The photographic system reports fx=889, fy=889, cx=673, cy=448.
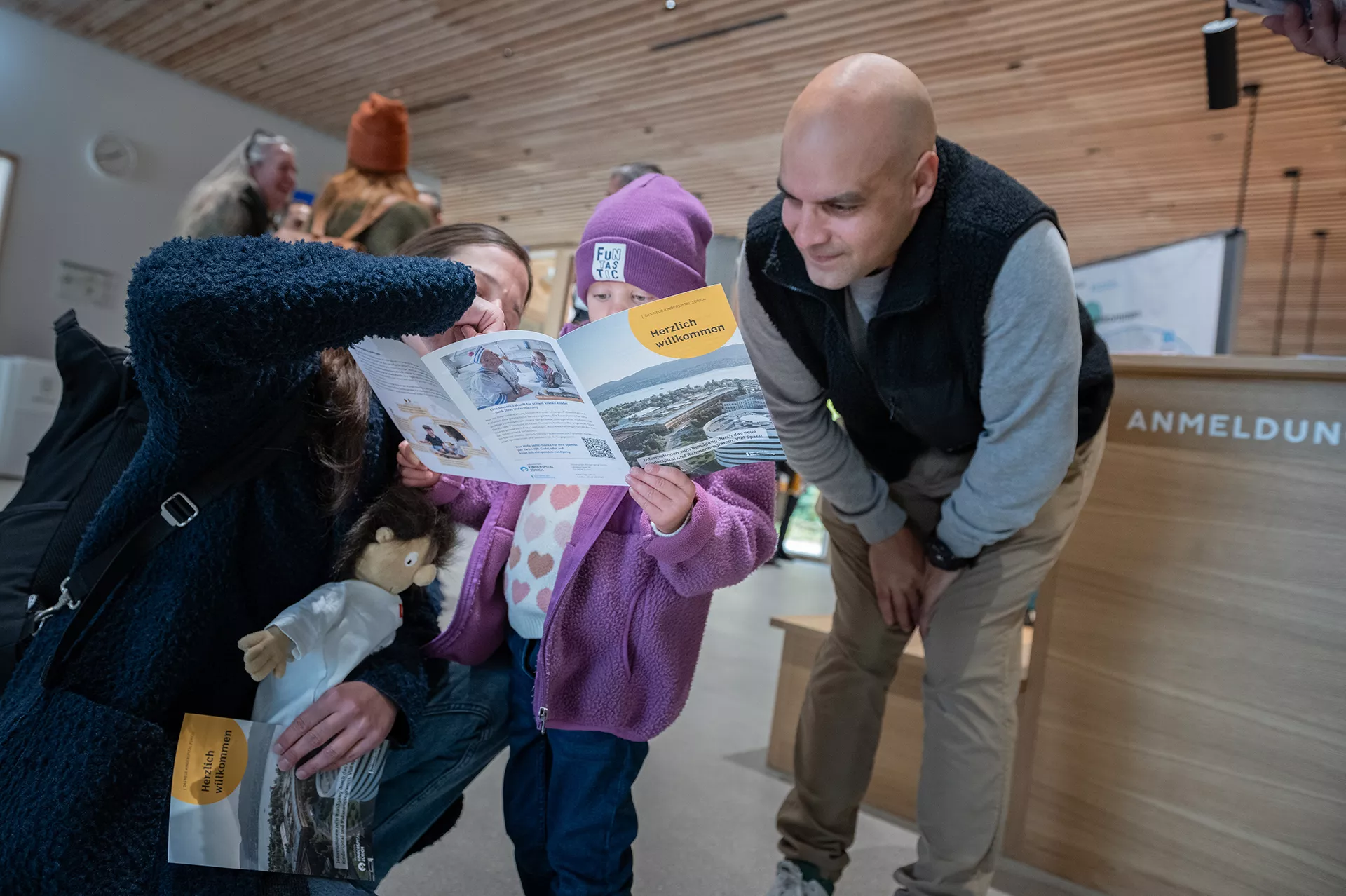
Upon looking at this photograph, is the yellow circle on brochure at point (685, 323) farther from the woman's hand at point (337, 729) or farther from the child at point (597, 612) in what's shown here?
the woman's hand at point (337, 729)

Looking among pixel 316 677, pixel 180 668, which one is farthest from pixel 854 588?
pixel 180 668

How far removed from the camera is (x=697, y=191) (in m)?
8.34

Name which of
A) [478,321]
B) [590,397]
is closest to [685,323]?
[590,397]

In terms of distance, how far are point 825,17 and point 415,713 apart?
4.94 meters

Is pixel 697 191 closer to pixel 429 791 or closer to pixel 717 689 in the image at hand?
pixel 717 689

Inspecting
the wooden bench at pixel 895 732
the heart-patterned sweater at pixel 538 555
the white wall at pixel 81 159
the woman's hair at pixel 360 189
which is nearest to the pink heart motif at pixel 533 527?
the heart-patterned sweater at pixel 538 555

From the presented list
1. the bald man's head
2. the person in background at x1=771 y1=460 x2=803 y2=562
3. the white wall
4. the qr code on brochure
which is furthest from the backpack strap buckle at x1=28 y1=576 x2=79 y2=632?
the white wall

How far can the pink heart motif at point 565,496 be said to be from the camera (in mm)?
1251

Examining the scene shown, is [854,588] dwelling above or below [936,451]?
below

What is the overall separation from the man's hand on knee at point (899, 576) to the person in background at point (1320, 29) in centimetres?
86

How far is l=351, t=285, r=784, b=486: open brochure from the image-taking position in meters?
0.89

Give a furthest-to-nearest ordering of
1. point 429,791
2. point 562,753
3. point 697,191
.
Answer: point 697,191 < point 562,753 < point 429,791

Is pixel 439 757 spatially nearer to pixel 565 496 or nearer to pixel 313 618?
pixel 313 618

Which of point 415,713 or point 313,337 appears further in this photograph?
point 415,713
